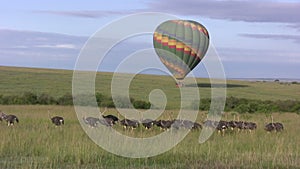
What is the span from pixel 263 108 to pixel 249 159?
2771cm

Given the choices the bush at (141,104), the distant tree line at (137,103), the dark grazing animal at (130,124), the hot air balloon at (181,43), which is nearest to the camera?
the dark grazing animal at (130,124)

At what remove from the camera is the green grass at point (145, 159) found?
1254cm

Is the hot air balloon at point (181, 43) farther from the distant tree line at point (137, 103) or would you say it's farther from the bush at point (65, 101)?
the bush at point (65, 101)

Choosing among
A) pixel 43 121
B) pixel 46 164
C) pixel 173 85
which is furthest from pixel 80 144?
pixel 173 85

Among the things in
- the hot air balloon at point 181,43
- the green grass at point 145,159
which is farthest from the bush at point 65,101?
the green grass at point 145,159

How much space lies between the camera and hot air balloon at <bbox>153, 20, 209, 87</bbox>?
142ft

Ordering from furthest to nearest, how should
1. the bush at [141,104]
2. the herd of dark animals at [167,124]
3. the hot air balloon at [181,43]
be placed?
the hot air balloon at [181,43], the bush at [141,104], the herd of dark animals at [167,124]

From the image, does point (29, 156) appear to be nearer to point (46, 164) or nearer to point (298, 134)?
point (46, 164)

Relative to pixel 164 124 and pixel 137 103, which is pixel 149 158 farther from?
pixel 137 103

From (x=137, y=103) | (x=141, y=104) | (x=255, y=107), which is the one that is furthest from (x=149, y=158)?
(x=141, y=104)

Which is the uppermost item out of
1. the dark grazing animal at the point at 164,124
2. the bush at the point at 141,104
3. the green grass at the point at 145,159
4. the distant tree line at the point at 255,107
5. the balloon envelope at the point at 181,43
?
the balloon envelope at the point at 181,43

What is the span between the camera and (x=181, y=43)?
140 ft

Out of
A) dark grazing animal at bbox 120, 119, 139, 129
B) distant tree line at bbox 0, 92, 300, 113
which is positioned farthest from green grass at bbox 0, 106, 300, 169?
distant tree line at bbox 0, 92, 300, 113

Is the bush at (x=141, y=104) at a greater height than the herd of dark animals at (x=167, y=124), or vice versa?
the bush at (x=141, y=104)
